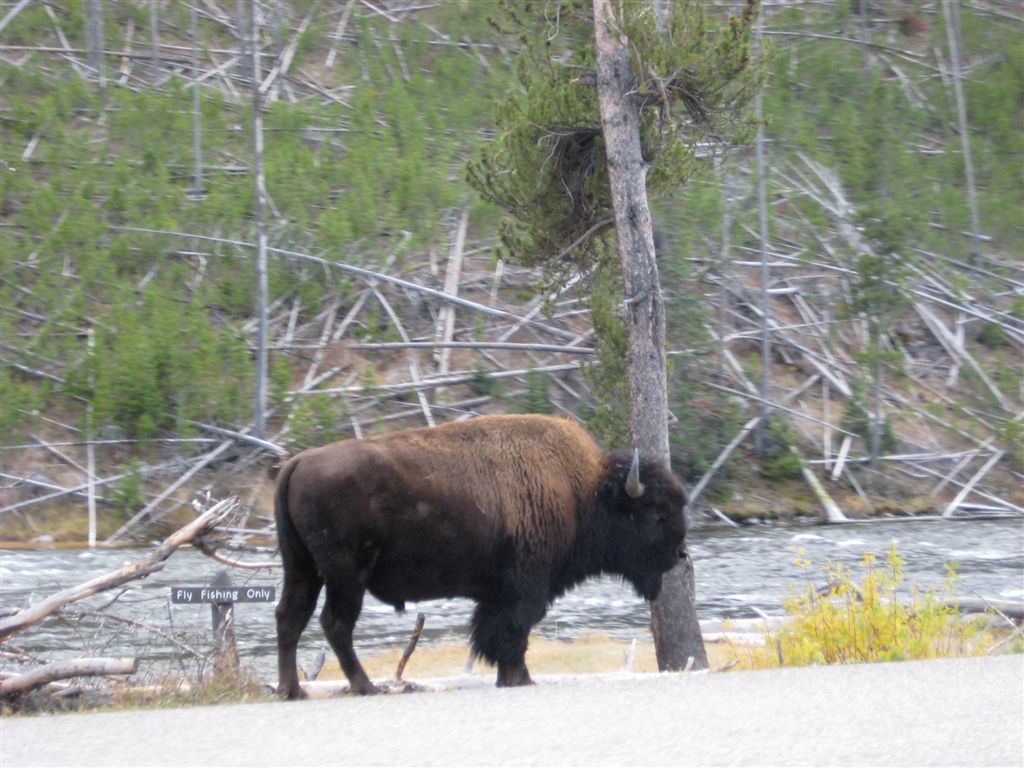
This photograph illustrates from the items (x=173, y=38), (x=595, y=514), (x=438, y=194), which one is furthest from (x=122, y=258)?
(x=595, y=514)

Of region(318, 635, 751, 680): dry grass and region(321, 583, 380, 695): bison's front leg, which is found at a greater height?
region(321, 583, 380, 695): bison's front leg

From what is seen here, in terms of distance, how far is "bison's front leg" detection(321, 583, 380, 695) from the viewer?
25.6 feet

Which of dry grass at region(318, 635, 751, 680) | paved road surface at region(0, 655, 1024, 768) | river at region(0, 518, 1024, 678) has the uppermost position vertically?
paved road surface at region(0, 655, 1024, 768)

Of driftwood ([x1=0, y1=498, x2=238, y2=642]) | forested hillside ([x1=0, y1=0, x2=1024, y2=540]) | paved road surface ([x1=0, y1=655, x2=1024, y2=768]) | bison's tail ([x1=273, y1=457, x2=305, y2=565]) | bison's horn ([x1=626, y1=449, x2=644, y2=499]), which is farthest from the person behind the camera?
forested hillside ([x1=0, y1=0, x2=1024, y2=540])

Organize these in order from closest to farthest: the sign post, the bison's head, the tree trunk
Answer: the sign post, the bison's head, the tree trunk

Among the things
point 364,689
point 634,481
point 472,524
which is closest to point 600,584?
point 634,481

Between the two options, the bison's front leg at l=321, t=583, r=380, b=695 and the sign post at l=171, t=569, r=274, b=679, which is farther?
the sign post at l=171, t=569, r=274, b=679

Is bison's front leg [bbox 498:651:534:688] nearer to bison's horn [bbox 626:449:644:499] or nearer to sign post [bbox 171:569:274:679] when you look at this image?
bison's horn [bbox 626:449:644:499]

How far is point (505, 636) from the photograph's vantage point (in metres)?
8.16

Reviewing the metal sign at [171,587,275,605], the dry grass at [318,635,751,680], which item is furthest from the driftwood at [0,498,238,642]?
the dry grass at [318,635,751,680]

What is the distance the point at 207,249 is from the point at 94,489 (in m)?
8.09

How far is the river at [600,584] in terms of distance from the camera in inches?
531

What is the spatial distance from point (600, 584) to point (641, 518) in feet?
24.7

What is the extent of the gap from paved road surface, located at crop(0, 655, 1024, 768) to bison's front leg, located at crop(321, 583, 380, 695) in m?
0.93
